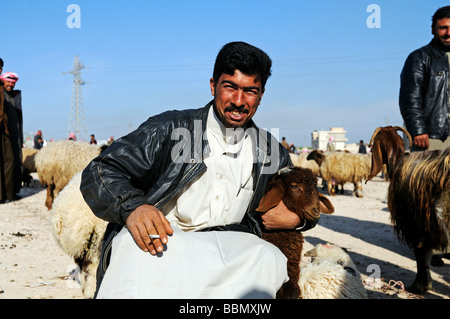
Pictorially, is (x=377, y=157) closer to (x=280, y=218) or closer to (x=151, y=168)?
(x=280, y=218)

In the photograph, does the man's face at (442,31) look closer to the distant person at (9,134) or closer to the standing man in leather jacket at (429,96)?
the standing man in leather jacket at (429,96)

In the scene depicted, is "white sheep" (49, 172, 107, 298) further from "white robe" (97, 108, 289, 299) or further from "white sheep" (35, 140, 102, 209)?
"white sheep" (35, 140, 102, 209)

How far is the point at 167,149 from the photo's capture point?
2262mm

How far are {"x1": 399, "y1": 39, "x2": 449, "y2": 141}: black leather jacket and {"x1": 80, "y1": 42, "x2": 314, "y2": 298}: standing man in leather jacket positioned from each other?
2560mm

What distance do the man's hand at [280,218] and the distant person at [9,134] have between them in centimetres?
850

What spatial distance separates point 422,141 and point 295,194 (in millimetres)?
2719

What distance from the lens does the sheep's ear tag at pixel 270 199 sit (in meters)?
2.38

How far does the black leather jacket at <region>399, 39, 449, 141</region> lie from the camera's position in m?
4.42

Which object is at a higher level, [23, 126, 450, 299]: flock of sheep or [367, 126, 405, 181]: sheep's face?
[367, 126, 405, 181]: sheep's face

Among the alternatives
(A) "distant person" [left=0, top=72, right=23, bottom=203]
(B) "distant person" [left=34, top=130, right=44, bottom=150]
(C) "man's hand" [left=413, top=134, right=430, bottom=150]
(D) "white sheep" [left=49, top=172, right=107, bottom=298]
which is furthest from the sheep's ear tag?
(B) "distant person" [left=34, top=130, right=44, bottom=150]

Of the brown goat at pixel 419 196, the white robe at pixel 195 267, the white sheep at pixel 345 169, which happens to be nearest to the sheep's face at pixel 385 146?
the brown goat at pixel 419 196

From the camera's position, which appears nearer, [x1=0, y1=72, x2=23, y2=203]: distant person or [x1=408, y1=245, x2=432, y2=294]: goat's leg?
[x1=408, y1=245, x2=432, y2=294]: goat's leg

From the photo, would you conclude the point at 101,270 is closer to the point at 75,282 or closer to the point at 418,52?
the point at 75,282
